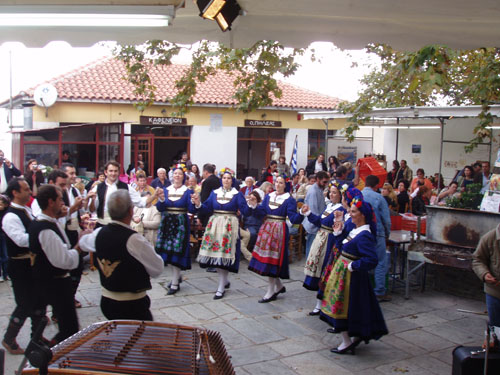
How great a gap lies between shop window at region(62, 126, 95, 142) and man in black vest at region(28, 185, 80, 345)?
1204 centimetres

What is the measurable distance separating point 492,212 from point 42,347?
6533mm

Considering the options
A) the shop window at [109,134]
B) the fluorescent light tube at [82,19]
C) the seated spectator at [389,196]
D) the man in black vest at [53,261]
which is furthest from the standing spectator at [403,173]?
the fluorescent light tube at [82,19]

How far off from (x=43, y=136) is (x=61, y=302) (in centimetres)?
1178

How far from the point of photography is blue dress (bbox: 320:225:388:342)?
5.18 meters

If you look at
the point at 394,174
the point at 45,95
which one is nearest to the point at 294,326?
the point at 394,174

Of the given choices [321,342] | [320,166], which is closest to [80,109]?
[320,166]

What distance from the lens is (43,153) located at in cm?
1470

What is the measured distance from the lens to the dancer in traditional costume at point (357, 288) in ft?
17.1

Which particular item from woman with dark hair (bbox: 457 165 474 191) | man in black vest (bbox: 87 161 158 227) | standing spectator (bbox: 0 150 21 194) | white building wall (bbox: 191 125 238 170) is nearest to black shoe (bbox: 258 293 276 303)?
man in black vest (bbox: 87 161 158 227)

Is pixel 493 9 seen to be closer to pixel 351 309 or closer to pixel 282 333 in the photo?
pixel 351 309

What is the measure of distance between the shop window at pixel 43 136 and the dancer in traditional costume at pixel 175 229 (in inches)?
343

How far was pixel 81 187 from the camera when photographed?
9.26 meters

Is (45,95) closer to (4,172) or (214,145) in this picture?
(4,172)

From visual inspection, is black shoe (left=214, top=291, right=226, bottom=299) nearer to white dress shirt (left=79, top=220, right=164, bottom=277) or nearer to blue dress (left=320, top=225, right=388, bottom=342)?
blue dress (left=320, top=225, right=388, bottom=342)
